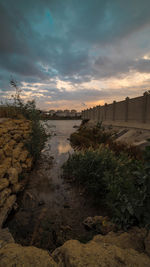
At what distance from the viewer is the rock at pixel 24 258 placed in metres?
0.84

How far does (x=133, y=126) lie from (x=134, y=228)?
1040cm

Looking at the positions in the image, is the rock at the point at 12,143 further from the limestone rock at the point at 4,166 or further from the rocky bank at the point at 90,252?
the rocky bank at the point at 90,252

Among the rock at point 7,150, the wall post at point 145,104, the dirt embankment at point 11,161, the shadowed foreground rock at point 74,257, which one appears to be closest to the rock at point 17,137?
the dirt embankment at point 11,161

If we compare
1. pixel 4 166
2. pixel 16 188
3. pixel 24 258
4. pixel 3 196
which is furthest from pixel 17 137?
pixel 24 258

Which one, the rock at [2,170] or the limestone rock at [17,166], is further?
the limestone rock at [17,166]

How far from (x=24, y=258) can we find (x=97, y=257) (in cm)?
54

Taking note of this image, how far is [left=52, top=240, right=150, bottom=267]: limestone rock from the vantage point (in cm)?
92

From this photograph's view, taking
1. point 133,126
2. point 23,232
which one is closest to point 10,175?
point 23,232

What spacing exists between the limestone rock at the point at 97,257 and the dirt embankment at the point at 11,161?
1.79 m

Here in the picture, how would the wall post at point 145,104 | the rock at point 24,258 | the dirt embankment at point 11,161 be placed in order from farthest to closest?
the wall post at point 145,104, the dirt embankment at point 11,161, the rock at point 24,258

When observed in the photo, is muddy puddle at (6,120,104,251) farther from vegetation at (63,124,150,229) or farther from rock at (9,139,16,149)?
rock at (9,139,16,149)

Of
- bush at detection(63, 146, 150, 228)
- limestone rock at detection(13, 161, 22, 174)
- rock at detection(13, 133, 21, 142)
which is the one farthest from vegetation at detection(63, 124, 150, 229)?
rock at detection(13, 133, 21, 142)

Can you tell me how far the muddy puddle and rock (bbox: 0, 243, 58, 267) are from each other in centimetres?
102

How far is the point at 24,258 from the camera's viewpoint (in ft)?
2.91
